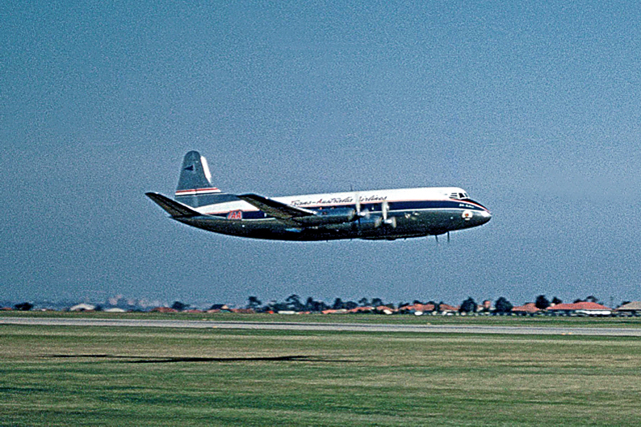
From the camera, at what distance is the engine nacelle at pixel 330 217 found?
78.1 m

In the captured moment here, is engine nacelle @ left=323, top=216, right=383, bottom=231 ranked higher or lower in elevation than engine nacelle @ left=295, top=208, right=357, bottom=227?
lower

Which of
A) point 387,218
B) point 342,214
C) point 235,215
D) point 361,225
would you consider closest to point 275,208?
point 342,214

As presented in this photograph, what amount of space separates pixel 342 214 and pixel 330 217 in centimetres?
110

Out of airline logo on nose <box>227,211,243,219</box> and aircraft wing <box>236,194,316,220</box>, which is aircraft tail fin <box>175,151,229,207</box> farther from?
aircraft wing <box>236,194,316,220</box>

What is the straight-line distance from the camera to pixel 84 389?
81.5 feet

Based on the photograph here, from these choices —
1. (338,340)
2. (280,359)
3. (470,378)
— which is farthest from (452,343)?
(470,378)

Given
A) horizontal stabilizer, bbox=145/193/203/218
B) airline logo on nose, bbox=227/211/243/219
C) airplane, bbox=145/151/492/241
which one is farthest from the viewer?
airline logo on nose, bbox=227/211/243/219

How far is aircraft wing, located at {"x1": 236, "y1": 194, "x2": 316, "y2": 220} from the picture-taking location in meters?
77.1

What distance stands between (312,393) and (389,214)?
5332 cm

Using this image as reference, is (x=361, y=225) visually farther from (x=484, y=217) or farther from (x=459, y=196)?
(x=484, y=217)

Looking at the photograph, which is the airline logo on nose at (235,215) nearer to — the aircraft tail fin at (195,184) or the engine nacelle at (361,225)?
the aircraft tail fin at (195,184)

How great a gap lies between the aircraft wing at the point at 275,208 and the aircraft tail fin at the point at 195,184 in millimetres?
9496

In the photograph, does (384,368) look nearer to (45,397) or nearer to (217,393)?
(217,393)

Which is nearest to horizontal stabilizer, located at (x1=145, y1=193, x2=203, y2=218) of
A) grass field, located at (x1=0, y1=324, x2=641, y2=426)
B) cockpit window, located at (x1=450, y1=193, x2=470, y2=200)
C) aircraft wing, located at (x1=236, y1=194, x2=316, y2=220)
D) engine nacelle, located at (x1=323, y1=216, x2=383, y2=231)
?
aircraft wing, located at (x1=236, y1=194, x2=316, y2=220)
